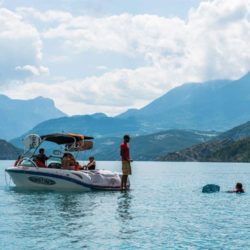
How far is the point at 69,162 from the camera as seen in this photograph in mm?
41000

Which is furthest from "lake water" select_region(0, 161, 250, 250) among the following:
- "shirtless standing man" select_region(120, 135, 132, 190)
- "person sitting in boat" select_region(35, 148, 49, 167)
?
"person sitting in boat" select_region(35, 148, 49, 167)

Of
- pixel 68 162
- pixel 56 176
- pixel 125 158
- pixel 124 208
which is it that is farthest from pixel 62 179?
pixel 124 208

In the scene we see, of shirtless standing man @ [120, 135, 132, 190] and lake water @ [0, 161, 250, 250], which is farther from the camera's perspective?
shirtless standing man @ [120, 135, 132, 190]

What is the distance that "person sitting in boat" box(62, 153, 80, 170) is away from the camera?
1607 inches

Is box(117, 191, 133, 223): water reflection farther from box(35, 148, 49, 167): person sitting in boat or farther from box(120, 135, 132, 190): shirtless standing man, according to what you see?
box(35, 148, 49, 167): person sitting in boat

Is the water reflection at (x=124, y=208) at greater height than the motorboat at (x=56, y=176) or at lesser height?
lesser

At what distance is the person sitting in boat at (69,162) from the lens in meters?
40.8

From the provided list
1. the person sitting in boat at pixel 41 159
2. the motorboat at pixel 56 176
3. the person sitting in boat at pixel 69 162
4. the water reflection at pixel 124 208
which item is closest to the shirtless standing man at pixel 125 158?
the motorboat at pixel 56 176

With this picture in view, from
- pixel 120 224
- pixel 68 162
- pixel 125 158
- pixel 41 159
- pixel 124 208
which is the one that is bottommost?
pixel 120 224

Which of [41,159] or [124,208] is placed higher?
[41,159]

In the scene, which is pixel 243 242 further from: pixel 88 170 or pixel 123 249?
pixel 88 170

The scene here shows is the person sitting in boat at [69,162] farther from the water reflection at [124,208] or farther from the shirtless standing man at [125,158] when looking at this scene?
the water reflection at [124,208]

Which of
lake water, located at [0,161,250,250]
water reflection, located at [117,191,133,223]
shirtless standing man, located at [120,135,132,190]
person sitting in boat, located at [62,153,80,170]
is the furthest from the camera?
person sitting in boat, located at [62,153,80,170]

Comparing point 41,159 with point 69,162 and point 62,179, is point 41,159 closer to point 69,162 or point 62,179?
point 69,162
